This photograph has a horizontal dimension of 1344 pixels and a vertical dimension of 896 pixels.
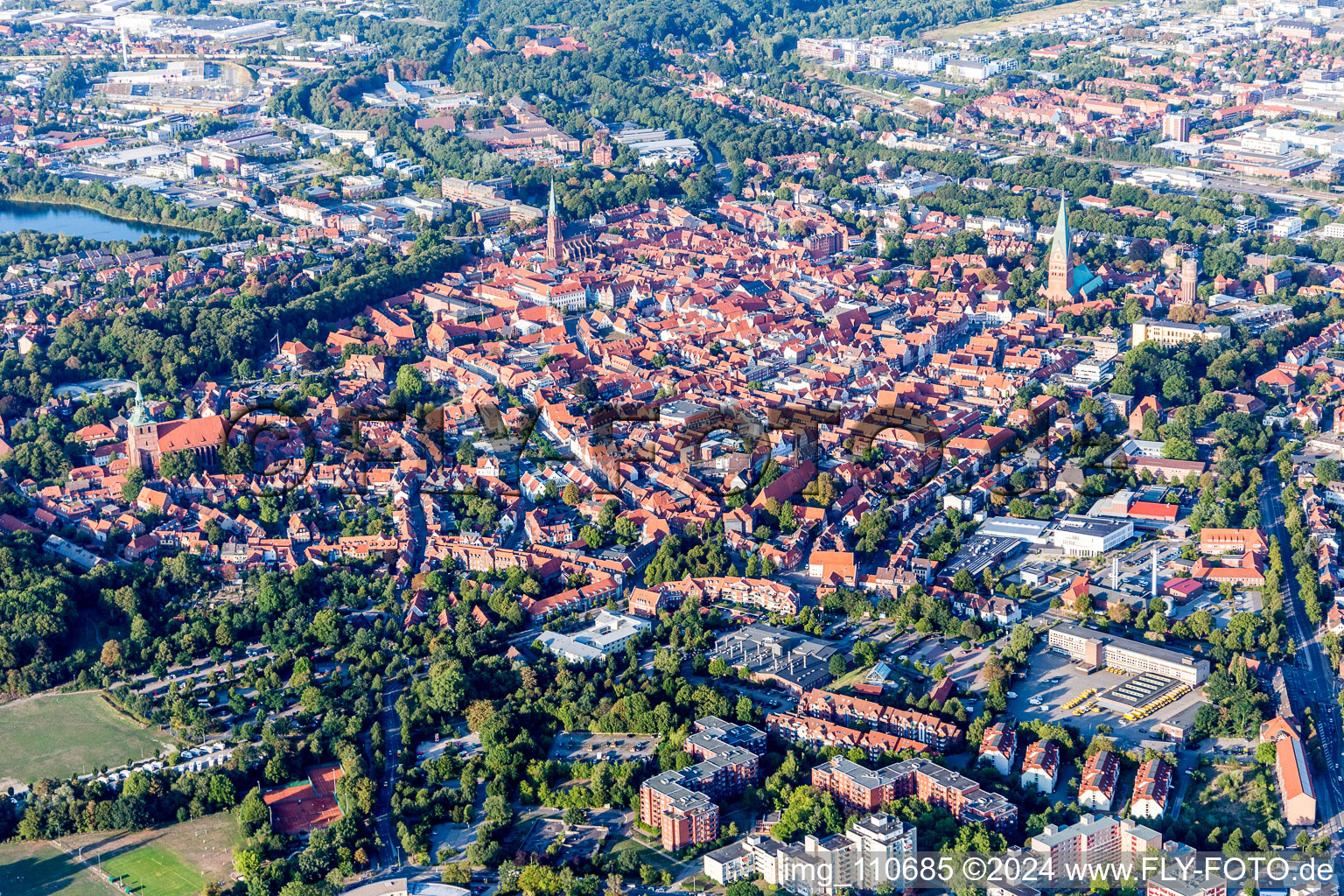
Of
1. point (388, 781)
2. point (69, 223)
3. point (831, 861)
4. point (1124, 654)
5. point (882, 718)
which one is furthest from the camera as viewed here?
point (69, 223)

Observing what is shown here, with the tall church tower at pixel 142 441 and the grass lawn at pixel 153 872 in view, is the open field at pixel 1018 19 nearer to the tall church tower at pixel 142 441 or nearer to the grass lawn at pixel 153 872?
the tall church tower at pixel 142 441

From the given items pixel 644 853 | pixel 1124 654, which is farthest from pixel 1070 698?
pixel 644 853

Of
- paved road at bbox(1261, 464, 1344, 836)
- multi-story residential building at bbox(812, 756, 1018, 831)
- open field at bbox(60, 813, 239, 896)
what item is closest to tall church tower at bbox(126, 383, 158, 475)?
open field at bbox(60, 813, 239, 896)

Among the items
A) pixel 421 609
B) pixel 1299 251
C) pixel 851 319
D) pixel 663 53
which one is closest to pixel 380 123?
pixel 663 53

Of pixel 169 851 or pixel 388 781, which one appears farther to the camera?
pixel 388 781

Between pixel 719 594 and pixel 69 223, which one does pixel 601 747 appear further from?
pixel 69 223

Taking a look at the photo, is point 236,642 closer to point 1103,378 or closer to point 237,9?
point 1103,378
